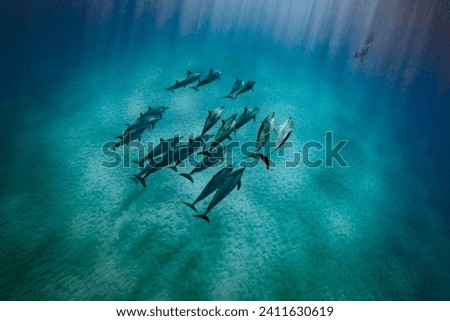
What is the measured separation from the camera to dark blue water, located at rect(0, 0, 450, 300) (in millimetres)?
2750

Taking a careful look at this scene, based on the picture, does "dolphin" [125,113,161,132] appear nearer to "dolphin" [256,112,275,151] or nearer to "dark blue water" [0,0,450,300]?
"dark blue water" [0,0,450,300]

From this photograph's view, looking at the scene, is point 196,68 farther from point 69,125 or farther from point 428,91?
point 428,91

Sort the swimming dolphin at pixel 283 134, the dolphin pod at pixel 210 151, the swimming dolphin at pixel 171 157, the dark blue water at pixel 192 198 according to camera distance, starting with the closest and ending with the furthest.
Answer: the dolphin pod at pixel 210 151 < the swimming dolphin at pixel 283 134 < the swimming dolphin at pixel 171 157 < the dark blue water at pixel 192 198

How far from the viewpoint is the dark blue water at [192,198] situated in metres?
2.75

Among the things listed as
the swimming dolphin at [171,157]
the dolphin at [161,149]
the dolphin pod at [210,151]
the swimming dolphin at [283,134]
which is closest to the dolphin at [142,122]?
the dolphin pod at [210,151]

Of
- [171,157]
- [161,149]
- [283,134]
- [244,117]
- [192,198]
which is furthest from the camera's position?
[192,198]

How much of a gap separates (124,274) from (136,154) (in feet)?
7.18

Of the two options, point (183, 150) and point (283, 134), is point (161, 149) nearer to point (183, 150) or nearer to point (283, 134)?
point (183, 150)

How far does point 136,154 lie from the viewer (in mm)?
4281

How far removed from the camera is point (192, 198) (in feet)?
11.9

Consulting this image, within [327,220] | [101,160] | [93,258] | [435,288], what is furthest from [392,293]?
[101,160]

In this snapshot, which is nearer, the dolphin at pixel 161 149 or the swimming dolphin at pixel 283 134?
the swimming dolphin at pixel 283 134

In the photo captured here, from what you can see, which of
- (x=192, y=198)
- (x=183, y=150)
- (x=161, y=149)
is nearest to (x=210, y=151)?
(x=183, y=150)

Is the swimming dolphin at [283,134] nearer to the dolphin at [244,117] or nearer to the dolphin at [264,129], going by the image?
the dolphin at [264,129]
